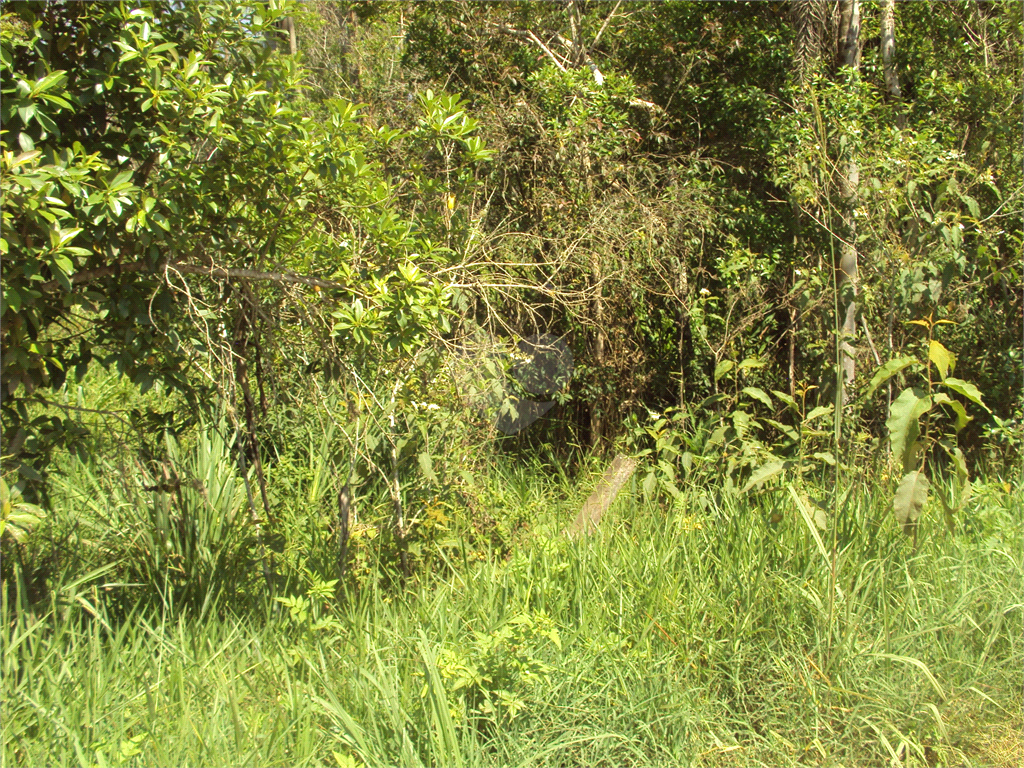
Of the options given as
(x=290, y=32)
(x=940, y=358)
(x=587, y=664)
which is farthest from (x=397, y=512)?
(x=290, y=32)

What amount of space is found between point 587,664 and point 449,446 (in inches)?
64.8

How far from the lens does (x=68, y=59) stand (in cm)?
294

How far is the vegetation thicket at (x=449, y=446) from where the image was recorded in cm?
267

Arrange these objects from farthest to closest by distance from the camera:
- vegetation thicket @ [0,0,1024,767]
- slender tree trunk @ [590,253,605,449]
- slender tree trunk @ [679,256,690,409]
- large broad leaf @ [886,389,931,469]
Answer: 1. slender tree trunk @ [679,256,690,409]
2. slender tree trunk @ [590,253,605,449]
3. large broad leaf @ [886,389,931,469]
4. vegetation thicket @ [0,0,1024,767]

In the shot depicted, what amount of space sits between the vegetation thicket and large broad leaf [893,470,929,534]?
0.01m

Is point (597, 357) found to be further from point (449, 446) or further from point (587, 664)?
point (587, 664)

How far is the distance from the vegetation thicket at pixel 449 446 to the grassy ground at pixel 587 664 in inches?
0.7

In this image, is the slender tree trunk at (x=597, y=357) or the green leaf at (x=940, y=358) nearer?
the green leaf at (x=940, y=358)

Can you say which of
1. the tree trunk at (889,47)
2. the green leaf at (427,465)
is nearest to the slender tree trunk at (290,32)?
the green leaf at (427,465)

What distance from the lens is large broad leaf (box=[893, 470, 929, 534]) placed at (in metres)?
3.01

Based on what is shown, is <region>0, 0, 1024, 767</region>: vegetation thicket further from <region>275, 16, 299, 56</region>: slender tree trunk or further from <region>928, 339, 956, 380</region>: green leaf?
<region>275, 16, 299, 56</region>: slender tree trunk

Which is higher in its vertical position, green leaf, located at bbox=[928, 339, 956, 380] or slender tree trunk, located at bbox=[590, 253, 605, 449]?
green leaf, located at bbox=[928, 339, 956, 380]

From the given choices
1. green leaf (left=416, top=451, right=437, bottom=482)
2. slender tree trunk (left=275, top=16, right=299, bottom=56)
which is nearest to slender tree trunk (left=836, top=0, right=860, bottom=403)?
green leaf (left=416, top=451, right=437, bottom=482)

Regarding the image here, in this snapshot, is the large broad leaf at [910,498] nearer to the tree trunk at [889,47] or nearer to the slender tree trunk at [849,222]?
the slender tree trunk at [849,222]
